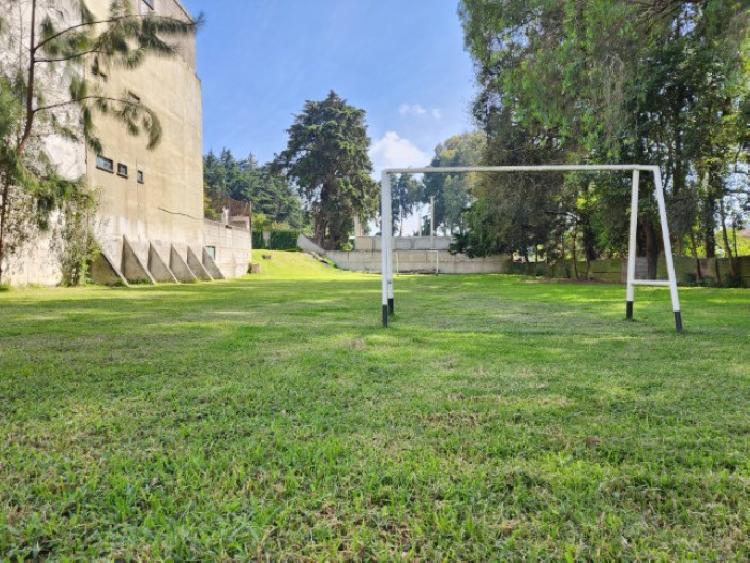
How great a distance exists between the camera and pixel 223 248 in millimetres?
23641

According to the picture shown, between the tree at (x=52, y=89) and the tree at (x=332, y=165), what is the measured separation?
2691 cm

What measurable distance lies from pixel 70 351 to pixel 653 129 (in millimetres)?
15092

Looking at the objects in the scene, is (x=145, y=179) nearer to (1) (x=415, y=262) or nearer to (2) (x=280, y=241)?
(2) (x=280, y=241)

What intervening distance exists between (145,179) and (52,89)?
4.42 meters

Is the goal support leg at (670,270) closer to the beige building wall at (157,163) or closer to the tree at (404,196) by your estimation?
the beige building wall at (157,163)

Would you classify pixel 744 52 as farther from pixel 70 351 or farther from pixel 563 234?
pixel 563 234

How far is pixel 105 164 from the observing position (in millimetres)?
14938

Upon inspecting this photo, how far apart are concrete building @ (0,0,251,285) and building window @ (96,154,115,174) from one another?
33mm

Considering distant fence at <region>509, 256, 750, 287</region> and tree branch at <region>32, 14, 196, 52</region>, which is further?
distant fence at <region>509, 256, 750, 287</region>

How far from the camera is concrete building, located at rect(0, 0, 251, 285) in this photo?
13133 millimetres

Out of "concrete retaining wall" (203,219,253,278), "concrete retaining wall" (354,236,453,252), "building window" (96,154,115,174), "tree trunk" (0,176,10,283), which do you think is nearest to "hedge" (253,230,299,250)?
"concrete retaining wall" (354,236,453,252)

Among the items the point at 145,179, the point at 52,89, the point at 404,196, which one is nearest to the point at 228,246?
the point at 145,179

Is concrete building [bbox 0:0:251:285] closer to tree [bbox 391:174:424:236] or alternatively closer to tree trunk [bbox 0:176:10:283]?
tree trunk [bbox 0:176:10:283]

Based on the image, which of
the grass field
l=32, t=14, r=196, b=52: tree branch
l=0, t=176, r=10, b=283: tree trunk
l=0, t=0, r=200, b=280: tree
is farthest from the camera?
l=0, t=176, r=10, b=283: tree trunk
